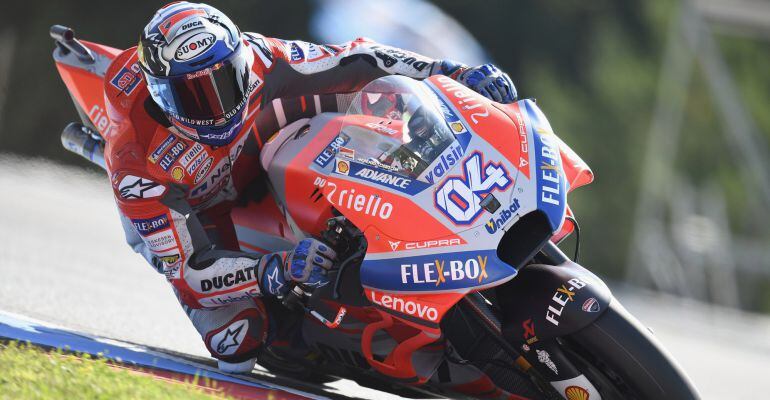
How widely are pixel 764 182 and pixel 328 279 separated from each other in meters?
11.4

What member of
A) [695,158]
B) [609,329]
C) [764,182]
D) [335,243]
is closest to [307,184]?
[335,243]

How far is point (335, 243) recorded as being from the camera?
4.27m

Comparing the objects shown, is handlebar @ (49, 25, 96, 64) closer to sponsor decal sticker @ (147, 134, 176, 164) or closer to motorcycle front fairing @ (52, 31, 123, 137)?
motorcycle front fairing @ (52, 31, 123, 137)

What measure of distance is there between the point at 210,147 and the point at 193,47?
1.72 feet

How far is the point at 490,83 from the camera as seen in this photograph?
4.70 m

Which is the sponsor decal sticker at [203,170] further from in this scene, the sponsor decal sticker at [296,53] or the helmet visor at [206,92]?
the sponsor decal sticker at [296,53]

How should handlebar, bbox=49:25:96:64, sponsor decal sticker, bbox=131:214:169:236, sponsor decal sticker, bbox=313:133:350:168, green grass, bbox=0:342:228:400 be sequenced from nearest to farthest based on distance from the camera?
green grass, bbox=0:342:228:400, sponsor decal sticker, bbox=313:133:350:168, sponsor decal sticker, bbox=131:214:169:236, handlebar, bbox=49:25:96:64

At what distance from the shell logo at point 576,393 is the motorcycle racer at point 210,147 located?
101cm

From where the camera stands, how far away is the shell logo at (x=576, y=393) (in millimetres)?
4058

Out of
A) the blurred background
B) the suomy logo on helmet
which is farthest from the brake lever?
the blurred background

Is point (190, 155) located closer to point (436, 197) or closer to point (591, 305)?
point (436, 197)

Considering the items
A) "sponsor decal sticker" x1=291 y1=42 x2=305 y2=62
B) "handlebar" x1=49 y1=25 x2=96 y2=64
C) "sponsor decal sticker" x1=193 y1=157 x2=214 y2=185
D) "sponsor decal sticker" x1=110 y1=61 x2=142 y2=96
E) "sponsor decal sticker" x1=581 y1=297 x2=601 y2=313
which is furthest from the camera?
"handlebar" x1=49 y1=25 x2=96 y2=64

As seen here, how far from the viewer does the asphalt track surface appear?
235 inches

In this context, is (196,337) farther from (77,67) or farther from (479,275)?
(479,275)
